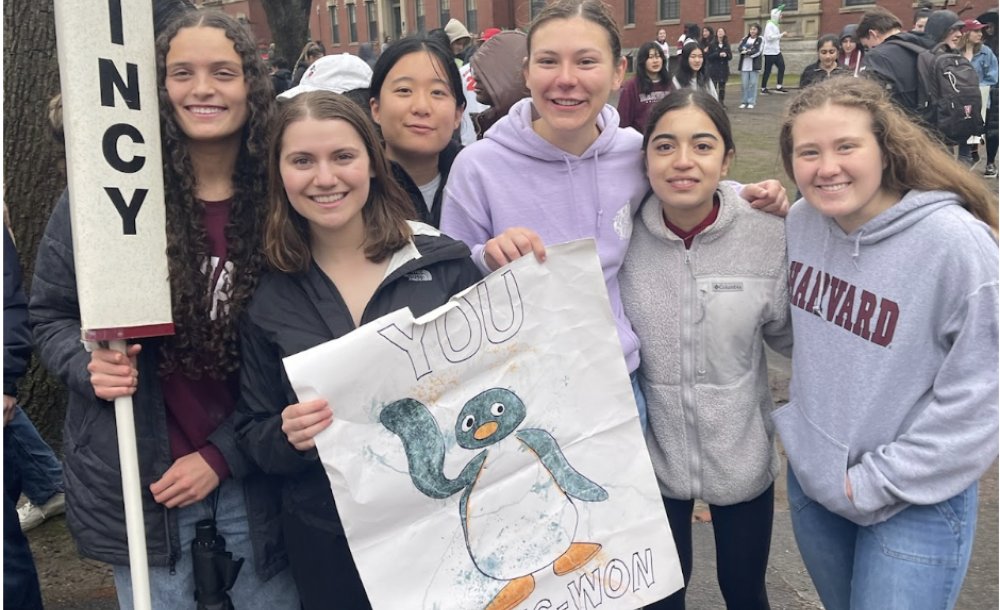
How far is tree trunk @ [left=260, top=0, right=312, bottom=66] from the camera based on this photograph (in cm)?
1473

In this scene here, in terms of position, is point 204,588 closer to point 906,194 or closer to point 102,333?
point 102,333

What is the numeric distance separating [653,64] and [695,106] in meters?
6.95

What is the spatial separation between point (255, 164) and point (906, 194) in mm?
1611

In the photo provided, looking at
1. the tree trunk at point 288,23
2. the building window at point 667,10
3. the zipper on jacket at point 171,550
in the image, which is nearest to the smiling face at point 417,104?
the zipper on jacket at point 171,550

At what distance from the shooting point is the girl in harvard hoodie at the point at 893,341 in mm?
1873

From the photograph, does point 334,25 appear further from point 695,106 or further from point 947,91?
point 695,106

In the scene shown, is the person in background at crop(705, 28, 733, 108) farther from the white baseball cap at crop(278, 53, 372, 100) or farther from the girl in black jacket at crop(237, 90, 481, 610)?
the girl in black jacket at crop(237, 90, 481, 610)

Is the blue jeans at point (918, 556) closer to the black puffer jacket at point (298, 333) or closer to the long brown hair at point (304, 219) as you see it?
the black puffer jacket at point (298, 333)

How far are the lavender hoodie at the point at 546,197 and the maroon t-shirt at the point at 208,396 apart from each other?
0.60 meters

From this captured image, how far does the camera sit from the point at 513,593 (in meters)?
2.07

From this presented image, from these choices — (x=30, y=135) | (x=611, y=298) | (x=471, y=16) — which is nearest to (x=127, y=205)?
(x=611, y=298)

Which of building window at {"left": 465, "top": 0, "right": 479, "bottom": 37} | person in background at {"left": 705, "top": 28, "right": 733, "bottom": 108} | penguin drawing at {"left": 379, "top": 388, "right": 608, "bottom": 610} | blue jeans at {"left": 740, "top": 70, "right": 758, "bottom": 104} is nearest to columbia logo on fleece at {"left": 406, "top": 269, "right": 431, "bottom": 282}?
penguin drawing at {"left": 379, "top": 388, "right": 608, "bottom": 610}

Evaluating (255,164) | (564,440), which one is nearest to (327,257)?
(255,164)

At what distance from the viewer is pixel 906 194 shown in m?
2.00
